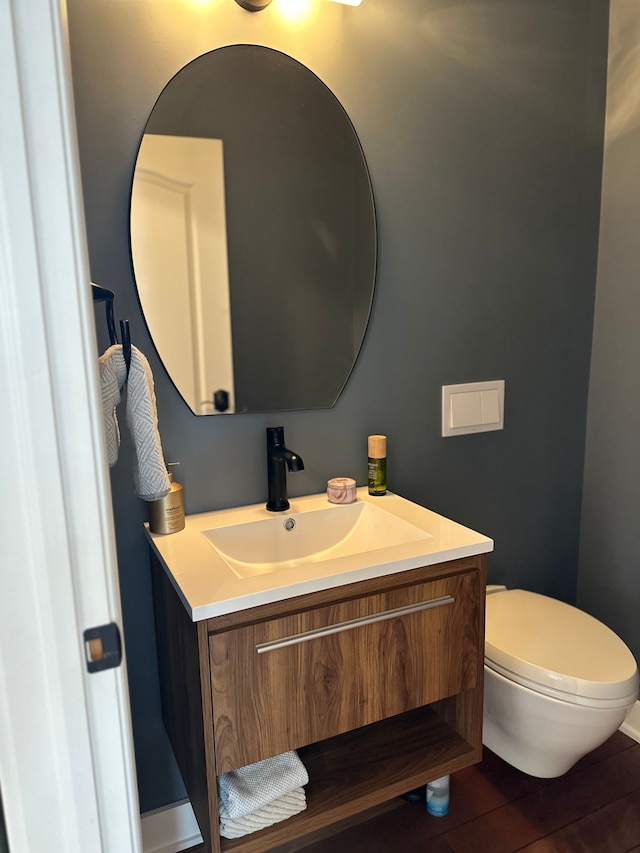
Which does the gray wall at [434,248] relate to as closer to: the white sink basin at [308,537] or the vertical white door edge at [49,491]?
the white sink basin at [308,537]

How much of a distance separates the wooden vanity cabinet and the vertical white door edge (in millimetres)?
364

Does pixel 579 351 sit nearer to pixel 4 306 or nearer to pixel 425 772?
pixel 425 772

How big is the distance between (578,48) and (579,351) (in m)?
0.92

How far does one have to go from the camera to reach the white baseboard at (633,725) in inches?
76.6

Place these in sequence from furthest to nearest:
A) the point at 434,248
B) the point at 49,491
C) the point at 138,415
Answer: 1. the point at 434,248
2. the point at 138,415
3. the point at 49,491

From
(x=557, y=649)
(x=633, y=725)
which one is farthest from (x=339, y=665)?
(x=633, y=725)

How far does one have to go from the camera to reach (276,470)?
153cm

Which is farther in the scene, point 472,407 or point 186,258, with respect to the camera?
point 472,407

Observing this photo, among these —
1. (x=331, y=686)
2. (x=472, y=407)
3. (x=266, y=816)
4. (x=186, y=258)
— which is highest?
(x=186, y=258)

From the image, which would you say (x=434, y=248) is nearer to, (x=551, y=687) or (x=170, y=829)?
(x=551, y=687)

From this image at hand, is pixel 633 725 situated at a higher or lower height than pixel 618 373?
lower

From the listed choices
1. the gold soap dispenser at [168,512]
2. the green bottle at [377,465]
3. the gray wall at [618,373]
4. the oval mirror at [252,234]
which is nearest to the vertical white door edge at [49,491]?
the gold soap dispenser at [168,512]

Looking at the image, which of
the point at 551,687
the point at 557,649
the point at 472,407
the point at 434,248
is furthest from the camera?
the point at 472,407

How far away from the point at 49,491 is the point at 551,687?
131cm
